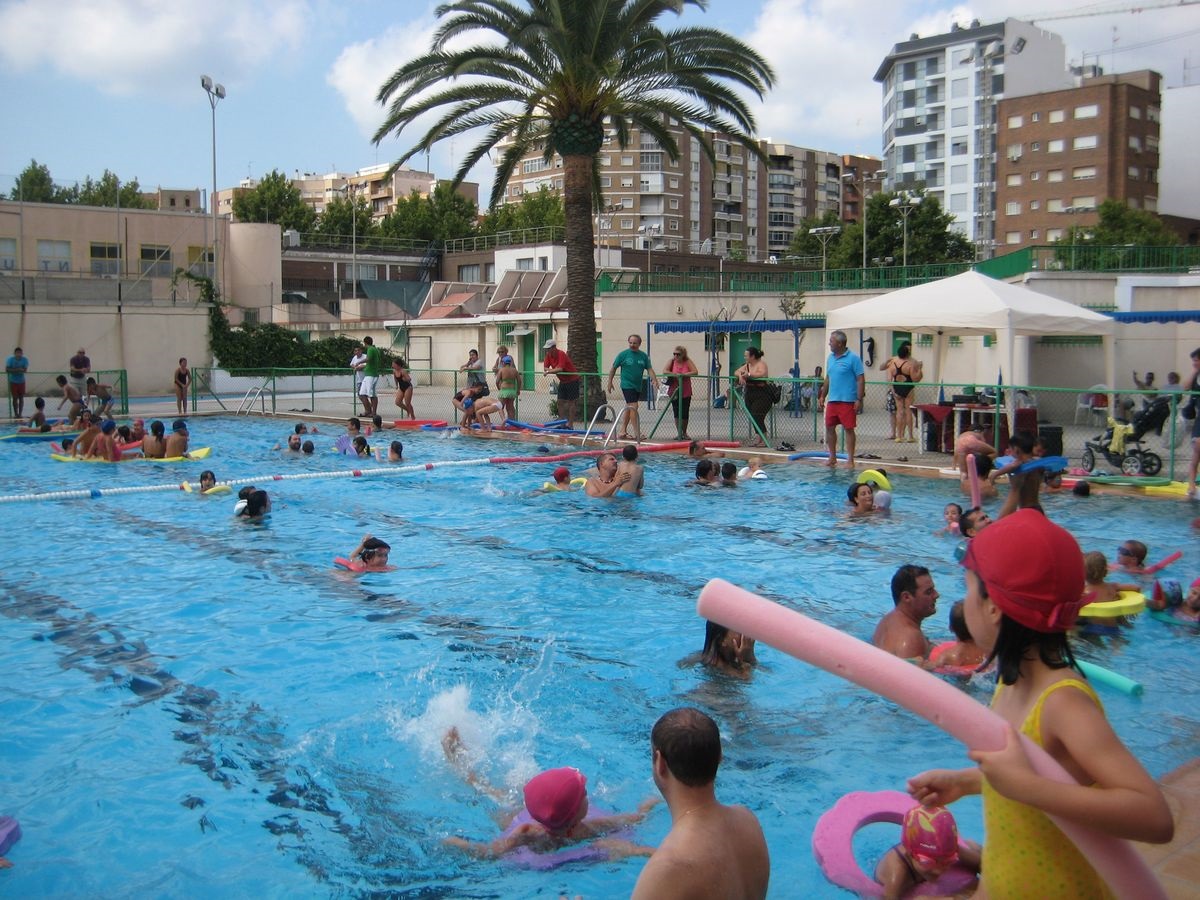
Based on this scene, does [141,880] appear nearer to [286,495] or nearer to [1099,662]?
[1099,662]

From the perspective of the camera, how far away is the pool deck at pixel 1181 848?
3.62m

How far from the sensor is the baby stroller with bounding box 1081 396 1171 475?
1441 centimetres

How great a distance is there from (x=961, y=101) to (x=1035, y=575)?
325 ft

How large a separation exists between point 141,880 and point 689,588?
586 centimetres

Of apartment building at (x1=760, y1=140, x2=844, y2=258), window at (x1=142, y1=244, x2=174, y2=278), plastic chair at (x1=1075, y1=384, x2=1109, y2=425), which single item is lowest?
plastic chair at (x1=1075, y1=384, x2=1109, y2=425)

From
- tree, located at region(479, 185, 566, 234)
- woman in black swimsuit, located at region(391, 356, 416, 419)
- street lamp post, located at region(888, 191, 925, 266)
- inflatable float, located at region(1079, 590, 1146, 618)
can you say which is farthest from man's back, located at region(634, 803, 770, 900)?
tree, located at region(479, 185, 566, 234)

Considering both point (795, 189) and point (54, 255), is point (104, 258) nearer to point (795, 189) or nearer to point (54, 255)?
point (54, 255)

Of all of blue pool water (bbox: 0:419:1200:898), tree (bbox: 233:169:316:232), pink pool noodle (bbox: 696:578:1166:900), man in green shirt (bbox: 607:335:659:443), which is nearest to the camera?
pink pool noodle (bbox: 696:578:1166:900)

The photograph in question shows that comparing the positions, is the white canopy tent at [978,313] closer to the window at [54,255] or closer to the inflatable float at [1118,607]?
the inflatable float at [1118,607]

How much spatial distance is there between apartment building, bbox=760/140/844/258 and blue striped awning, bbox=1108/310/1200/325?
89418 mm

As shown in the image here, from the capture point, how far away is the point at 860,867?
4.41 metres

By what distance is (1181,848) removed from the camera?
3.92m

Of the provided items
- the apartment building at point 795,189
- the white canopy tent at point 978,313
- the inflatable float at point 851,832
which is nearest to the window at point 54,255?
the white canopy tent at point 978,313

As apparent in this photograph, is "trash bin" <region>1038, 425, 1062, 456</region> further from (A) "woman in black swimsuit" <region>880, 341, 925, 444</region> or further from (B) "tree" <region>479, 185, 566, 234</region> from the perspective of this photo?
(B) "tree" <region>479, 185, 566, 234</region>
